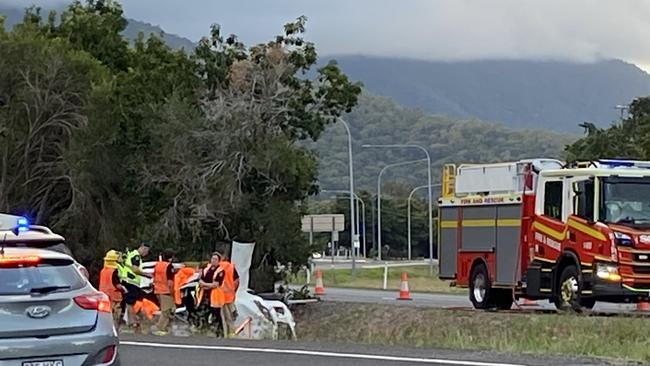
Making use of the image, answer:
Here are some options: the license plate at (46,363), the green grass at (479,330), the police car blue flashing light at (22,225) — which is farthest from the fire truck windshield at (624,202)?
the license plate at (46,363)

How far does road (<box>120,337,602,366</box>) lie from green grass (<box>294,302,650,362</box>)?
53.2 inches

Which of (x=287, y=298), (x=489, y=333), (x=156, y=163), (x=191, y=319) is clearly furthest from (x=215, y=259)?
(x=156, y=163)

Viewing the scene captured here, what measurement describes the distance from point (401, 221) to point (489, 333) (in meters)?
105

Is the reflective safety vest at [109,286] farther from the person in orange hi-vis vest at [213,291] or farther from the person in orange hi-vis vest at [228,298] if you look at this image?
the person in orange hi-vis vest at [228,298]

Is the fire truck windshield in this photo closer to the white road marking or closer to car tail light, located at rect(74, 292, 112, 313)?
the white road marking

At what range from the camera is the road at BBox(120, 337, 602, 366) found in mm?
14516

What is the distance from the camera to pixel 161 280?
23.7m

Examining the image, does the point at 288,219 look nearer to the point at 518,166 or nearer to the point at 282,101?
the point at 282,101

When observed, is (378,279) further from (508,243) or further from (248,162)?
(508,243)

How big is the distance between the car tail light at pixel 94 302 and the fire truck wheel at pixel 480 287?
1656cm

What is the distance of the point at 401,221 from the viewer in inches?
5017

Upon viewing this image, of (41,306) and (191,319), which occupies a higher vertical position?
(41,306)

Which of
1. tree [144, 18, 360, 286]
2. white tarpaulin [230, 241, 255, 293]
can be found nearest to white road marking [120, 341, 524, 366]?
white tarpaulin [230, 241, 255, 293]

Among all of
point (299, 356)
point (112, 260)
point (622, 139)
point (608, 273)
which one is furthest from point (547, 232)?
point (622, 139)
